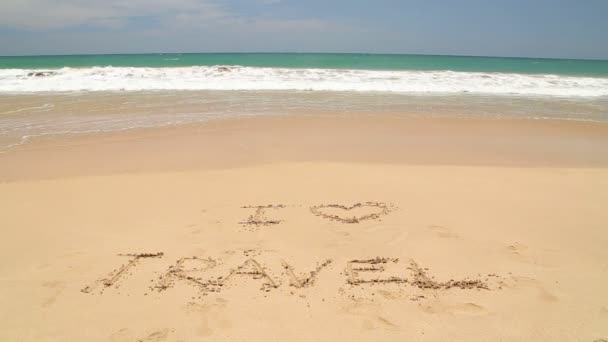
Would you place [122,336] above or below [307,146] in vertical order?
below

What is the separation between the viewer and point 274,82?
18984 mm

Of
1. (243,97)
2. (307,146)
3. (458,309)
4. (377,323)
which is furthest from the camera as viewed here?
(243,97)

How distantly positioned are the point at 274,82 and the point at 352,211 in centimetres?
1495

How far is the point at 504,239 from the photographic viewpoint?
427 cm

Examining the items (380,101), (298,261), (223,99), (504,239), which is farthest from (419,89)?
(298,261)

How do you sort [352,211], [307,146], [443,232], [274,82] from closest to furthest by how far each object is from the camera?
[443,232]
[352,211]
[307,146]
[274,82]

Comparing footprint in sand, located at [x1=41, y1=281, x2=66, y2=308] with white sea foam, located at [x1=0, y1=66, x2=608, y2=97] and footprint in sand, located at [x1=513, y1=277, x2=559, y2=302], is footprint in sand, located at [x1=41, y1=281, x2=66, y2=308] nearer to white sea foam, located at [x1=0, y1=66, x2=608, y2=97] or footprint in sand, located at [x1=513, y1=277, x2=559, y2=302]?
footprint in sand, located at [x1=513, y1=277, x2=559, y2=302]

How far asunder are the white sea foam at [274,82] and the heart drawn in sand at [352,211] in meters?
12.3

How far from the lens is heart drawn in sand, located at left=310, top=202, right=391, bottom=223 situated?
187 inches

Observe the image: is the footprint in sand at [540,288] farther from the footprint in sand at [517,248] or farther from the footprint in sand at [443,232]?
the footprint in sand at [443,232]

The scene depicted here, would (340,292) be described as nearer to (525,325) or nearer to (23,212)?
(525,325)

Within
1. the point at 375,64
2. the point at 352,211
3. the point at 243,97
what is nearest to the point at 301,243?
the point at 352,211

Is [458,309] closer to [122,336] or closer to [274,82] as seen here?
[122,336]

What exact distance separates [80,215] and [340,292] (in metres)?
3.34
